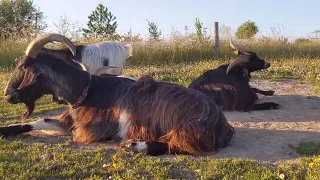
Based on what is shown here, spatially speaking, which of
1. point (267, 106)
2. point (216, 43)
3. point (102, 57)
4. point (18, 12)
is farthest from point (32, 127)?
point (18, 12)

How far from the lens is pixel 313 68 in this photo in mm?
12594

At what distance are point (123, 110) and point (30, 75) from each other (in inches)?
44.1

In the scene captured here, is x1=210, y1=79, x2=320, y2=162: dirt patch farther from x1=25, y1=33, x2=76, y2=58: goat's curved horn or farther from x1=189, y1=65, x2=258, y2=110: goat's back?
x1=25, y1=33, x2=76, y2=58: goat's curved horn

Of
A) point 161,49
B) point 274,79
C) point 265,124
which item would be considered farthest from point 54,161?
point 161,49

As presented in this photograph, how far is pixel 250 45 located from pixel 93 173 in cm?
1494

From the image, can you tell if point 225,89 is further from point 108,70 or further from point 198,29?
point 198,29

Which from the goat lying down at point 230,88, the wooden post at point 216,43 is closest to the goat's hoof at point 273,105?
the goat lying down at point 230,88

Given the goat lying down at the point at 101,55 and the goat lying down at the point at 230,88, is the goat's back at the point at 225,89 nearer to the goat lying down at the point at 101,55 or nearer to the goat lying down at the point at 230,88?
the goat lying down at the point at 230,88

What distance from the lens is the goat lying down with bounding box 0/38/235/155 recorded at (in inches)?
195

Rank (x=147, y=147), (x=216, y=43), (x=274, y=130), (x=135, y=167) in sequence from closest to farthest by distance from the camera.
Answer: (x=135, y=167), (x=147, y=147), (x=274, y=130), (x=216, y=43)

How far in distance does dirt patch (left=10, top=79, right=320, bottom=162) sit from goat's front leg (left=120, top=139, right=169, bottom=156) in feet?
1.46

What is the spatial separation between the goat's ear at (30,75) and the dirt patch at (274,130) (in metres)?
0.66

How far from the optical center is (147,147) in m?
4.86

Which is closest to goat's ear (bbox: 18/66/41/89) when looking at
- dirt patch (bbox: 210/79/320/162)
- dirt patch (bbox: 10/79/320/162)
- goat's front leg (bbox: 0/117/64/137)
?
goat's front leg (bbox: 0/117/64/137)
